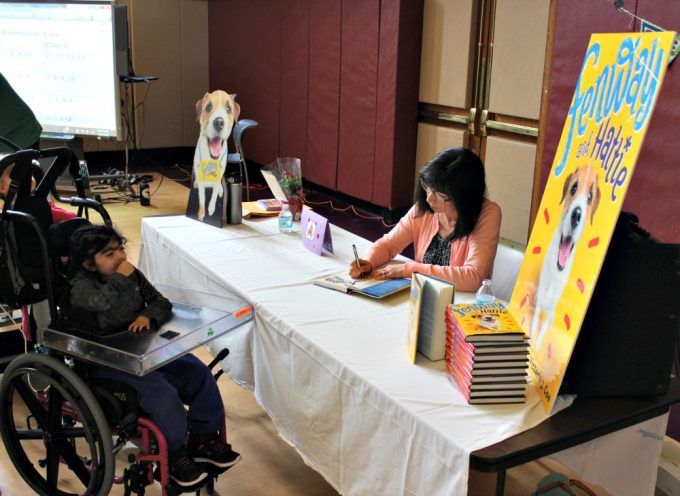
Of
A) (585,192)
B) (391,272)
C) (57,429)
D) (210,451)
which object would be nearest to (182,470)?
(210,451)

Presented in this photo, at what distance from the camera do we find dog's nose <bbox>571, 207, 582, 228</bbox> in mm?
1683

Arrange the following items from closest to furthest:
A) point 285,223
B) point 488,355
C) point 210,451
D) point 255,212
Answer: point 488,355, point 210,451, point 285,223, point 255,212

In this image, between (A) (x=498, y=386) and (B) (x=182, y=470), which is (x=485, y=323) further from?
(B) (x=182, y=470)

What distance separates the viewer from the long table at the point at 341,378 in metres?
1.58

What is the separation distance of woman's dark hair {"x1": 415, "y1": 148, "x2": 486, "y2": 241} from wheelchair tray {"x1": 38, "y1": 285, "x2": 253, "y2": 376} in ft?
2.47

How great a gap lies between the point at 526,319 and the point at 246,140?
6054mm

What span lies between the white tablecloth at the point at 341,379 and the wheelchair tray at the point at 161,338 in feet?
0.30

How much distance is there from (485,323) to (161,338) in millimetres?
931

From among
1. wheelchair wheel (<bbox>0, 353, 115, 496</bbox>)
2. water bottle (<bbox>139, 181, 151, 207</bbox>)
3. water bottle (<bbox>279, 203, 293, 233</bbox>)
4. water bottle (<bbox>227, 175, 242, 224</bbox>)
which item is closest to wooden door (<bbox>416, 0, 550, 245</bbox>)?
water bottle (<bbox>279, 203, 293, 233</bbox>)

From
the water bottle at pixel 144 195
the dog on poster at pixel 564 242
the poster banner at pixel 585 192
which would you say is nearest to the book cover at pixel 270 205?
the poster banner at pixel 585 192

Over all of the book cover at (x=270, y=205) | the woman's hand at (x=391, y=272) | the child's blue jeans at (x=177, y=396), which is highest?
the book cover at (x=270, y=205)

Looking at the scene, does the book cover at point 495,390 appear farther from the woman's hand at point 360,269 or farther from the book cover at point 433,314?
the woman's hand at point 360,269

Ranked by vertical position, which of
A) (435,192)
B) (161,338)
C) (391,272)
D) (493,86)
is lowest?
(161,338)

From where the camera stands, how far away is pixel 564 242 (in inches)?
68.2
